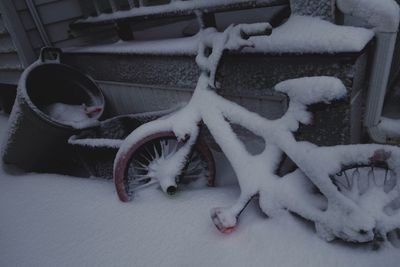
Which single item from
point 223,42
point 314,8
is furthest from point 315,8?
point 223,42

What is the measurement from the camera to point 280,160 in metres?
1.91

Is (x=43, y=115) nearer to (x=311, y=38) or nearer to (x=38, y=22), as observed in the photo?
(x=38, y=22)

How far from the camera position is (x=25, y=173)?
330 cm

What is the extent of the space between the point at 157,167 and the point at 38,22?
2911 millimetres

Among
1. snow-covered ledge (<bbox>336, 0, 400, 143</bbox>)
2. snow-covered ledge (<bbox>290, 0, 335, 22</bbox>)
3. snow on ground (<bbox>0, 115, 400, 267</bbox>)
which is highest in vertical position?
snow-covered ledge (<bbox>290, 0, 335, 22</bbox>)

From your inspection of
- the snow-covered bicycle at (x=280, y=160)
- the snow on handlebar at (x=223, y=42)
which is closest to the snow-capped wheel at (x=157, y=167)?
the snow-covered bicycle at (x=280, y=160)

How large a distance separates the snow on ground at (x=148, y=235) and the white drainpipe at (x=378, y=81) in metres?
1.01

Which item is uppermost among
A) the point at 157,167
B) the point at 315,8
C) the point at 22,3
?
the point at 22,3

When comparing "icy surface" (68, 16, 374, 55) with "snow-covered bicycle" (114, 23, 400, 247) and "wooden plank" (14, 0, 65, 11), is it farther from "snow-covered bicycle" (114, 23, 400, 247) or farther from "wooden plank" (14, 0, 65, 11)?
"wooden plank" (14, 0, 65, 11)

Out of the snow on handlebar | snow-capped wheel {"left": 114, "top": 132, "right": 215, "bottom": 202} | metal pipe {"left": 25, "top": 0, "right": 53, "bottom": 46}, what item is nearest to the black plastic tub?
metal pipe {"left": 25, "top": 0, "right": 53, "bottom": 46}

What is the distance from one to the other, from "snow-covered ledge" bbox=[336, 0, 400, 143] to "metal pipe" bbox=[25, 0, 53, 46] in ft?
12.1

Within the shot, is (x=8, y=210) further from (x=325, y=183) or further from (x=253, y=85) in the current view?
(x=325, y=183)

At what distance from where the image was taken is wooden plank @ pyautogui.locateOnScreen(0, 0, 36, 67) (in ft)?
12.2

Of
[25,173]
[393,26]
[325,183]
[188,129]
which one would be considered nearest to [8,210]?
[25,173]
